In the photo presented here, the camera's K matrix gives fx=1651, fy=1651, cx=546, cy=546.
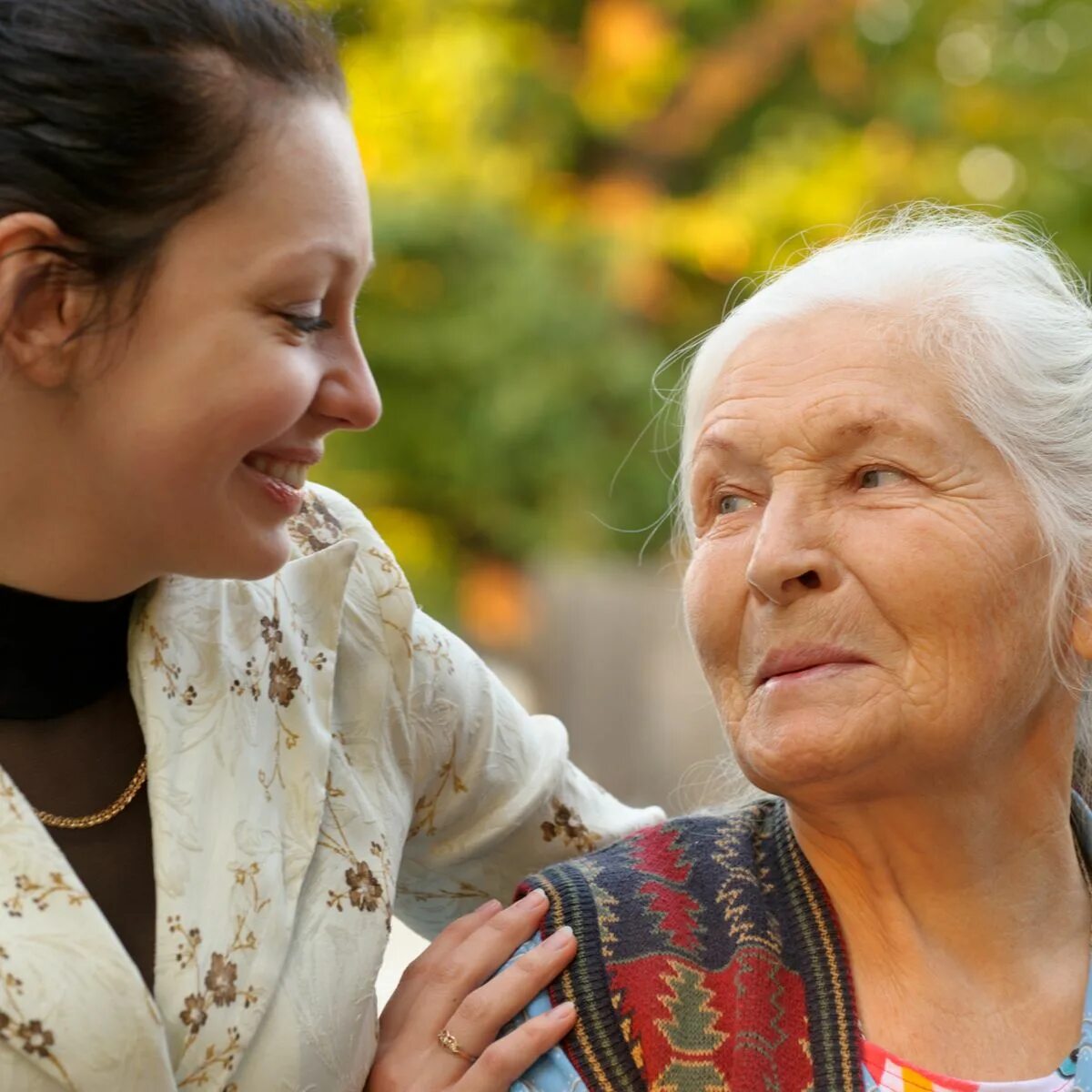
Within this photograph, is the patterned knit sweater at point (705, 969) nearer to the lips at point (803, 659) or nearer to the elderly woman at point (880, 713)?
the elderly woman at point (880, 713)

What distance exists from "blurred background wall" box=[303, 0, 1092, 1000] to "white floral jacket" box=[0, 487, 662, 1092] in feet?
18.0

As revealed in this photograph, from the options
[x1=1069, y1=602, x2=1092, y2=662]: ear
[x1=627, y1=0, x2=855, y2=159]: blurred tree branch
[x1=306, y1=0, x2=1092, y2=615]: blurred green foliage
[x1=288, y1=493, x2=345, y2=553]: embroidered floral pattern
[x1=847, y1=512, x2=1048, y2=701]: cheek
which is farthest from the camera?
[x1=627, y1=0, x2=855, y2=159]: blurred tree branch

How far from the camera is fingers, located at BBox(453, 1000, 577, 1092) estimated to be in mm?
1770

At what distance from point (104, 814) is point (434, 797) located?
1.56 ft

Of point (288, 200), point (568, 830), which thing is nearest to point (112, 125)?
point (288, 200)

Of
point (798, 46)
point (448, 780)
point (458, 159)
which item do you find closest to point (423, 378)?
point (458, 159)

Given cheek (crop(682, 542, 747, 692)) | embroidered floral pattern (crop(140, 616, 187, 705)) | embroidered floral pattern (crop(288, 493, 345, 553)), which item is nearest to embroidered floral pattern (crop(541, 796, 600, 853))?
cheek (crop(682, 542, 747, 692))

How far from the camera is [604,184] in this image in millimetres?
9398

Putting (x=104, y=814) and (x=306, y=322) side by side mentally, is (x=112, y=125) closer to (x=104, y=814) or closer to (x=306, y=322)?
(x=306, y=322)

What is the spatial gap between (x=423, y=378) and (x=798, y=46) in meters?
2.86

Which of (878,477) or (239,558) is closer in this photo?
(239,558)

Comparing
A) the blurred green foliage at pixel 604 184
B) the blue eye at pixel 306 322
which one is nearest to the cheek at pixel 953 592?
the blue eye at pixel 306 322

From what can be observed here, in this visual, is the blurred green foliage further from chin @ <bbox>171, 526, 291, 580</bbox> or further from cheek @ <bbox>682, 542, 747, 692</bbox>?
chin @ <bbox>171, 526, 291, 580</bbox>

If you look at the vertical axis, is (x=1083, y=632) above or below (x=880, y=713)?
above
